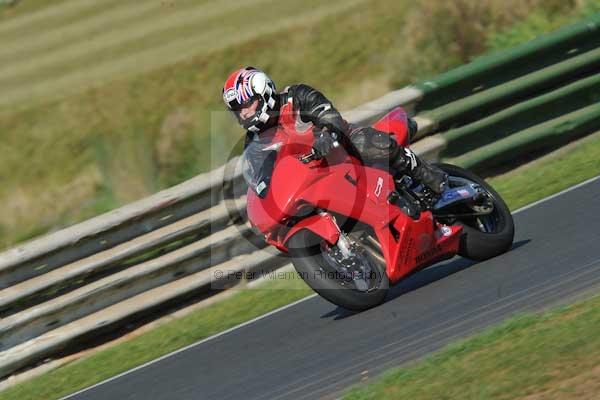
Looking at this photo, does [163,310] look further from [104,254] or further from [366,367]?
[366,367]

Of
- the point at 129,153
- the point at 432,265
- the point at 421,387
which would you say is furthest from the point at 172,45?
the point at 421,387

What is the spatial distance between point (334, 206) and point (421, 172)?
74 cm

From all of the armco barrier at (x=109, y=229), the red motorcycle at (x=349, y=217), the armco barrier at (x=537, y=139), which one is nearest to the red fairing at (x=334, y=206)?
the red motorcycle at (x=349, y=217)

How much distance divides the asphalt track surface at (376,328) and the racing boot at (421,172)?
0.62m

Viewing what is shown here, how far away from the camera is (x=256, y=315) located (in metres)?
7.69

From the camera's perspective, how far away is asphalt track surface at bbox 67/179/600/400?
5918mm

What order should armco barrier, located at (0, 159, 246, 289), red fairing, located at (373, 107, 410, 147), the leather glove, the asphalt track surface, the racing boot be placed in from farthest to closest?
→ 1. armco barrier, located at (0, 159, 246, 289)
2. red fairing, located at (373, 107, 410, 147)
3. the racing boot
4. the leather glove
5. the asphalt track surface

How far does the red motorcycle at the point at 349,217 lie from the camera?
641 centimetres

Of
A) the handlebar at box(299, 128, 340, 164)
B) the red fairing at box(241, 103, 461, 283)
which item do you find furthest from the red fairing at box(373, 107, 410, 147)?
the handlebar at box(299, 128, 340, 164)

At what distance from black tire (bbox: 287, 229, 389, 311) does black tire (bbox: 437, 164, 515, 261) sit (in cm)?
77

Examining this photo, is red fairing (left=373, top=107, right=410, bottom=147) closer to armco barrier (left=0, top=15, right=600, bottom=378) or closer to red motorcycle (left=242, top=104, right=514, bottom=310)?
red motorcycle (left=242, top=104, right=514, bottom=310)

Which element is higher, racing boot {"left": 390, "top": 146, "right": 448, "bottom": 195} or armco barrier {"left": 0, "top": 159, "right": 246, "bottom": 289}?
racing boot {"left": 390, "top": 146, "right": 448, "bottom": 195}

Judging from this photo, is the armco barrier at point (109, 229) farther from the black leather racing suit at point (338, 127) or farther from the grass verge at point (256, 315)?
the black leather racing suit at point (338, 127)

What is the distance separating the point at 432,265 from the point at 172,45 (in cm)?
591
